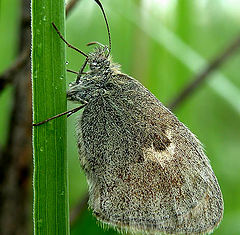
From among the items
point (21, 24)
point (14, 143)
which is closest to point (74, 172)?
point (14, 143)

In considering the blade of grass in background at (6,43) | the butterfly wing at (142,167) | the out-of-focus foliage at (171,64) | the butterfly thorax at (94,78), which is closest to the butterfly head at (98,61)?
the butterfly thorax at (94,78)

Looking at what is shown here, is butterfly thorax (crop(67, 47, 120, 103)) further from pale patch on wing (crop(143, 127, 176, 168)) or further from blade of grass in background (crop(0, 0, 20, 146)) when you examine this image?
blade of grass in background (crop(0, 0, 20, 146))

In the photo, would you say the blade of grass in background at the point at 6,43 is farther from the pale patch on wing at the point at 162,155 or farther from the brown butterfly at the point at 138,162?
the pale patch on wing at the point at 162,155

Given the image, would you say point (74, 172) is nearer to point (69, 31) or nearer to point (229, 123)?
point (69, 31)

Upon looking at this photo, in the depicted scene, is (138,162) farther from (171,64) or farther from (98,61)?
(171,64)

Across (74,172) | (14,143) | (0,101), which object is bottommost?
(74,172)
